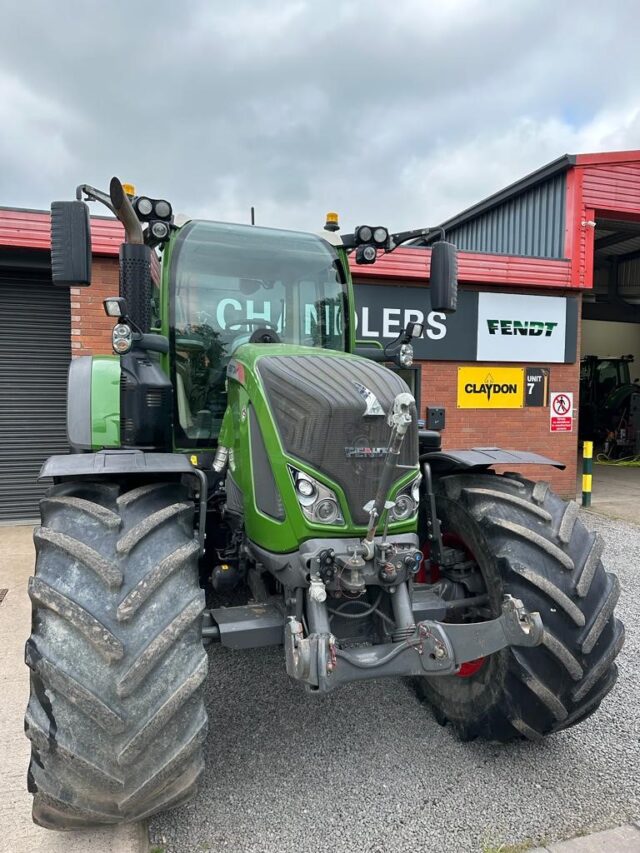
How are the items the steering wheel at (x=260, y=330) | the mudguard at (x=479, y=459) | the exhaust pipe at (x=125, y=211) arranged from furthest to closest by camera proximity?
the steering wheel at (x=260, y=330)
the mudguard at (x=479, y=459)
the exhaust pipe at (x=125, y=211)

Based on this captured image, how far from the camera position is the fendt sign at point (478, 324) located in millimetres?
8016

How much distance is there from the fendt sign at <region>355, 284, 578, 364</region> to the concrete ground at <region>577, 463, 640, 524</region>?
2265mm

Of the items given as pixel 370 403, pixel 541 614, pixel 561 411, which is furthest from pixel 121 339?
pixel 561 411

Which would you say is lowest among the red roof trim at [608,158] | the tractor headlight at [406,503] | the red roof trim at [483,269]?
the tractor headlight at [406,503]

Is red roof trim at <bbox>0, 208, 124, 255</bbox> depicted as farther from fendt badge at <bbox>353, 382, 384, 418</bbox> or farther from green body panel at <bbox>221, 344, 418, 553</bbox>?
fendt badge at <bbox>353, 382, 384, 418</bbox>

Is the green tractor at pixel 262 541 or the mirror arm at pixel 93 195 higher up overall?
the mirror arm at pixel 93 195

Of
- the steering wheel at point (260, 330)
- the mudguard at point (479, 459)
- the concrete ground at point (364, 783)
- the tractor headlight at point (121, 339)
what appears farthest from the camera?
the steering wheel at point (260, 330)

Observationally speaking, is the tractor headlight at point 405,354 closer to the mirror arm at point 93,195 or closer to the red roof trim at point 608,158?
the mirror arm at point 93,195

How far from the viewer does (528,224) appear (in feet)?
32.0

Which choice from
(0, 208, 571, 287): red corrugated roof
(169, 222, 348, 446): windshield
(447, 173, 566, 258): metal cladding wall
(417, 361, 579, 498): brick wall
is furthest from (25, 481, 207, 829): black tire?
(447, 173, 566, 258): metal cladding wall

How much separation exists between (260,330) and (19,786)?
235 cm

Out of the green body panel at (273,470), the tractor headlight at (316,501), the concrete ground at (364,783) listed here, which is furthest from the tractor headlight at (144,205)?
the concrete ground at (364,783)

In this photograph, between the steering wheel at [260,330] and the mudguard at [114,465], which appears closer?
the mudguard at [114,465]

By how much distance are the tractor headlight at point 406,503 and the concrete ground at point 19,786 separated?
1.53m
